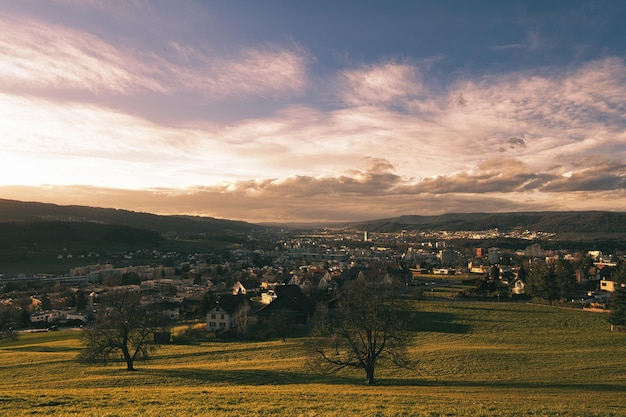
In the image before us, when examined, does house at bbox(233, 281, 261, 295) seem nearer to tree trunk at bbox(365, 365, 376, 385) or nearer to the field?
the field

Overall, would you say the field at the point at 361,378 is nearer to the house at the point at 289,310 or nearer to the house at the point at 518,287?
the house at the point at 289,310

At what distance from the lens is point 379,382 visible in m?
27.7

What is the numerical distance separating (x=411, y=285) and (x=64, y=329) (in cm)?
6157

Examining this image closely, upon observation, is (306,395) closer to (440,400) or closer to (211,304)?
(440,400)

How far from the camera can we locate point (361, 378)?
28984 mm

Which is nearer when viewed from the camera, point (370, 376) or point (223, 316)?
point (370, 376)

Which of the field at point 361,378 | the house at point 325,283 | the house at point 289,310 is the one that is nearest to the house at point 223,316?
the house at point 289,310

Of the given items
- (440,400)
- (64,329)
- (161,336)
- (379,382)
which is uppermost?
(440,400)

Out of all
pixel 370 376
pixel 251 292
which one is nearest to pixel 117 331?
pixel 370 376

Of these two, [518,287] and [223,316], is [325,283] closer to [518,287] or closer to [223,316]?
[223,316]

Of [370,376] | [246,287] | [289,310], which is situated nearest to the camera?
[370,376]

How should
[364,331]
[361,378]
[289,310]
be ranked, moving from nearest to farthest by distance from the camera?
[361,378] < [364,331] < [289,310]

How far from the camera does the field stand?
57.7 feet

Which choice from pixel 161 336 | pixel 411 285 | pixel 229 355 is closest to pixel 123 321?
pixel 229 355
